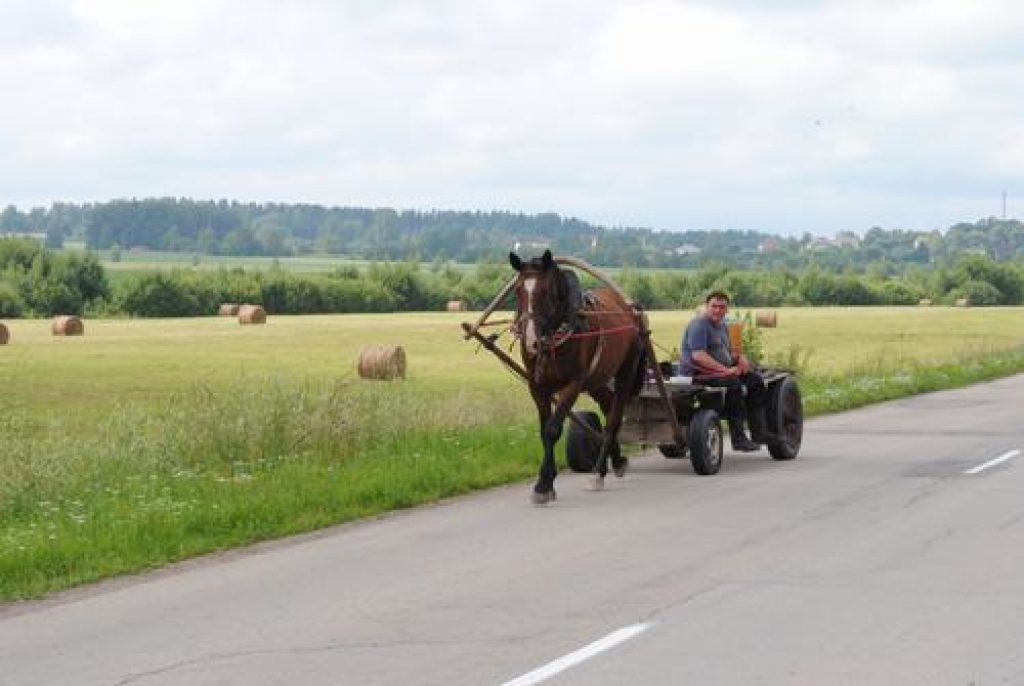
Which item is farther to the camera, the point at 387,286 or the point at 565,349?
the point at 387,286

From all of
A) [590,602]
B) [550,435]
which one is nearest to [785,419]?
[550,435]

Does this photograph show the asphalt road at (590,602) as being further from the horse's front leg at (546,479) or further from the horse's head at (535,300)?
the horse's head at (535,300)

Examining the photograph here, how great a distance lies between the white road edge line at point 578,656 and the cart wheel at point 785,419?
9.24 metres

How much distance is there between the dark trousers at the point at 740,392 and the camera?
16.9m

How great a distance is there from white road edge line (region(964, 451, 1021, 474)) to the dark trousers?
223 centimetres

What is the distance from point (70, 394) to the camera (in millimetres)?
33000

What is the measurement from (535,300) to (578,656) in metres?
6.43

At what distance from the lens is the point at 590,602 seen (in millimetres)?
9109

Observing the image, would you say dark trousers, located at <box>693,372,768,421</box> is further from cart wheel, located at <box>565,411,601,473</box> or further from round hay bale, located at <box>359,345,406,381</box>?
round hay bale, located at <box>359,345,406,381</box>

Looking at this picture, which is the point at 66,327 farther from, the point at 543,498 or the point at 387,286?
the point at 543,498

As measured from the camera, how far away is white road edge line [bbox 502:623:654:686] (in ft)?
23.6

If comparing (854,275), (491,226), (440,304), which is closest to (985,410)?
(440,304)

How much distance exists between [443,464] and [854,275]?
416 ft

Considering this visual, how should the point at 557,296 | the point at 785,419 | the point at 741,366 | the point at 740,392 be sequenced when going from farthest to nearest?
the point at 785,419 < the point at 741,366 < the point at 740,392 < the point at 557,296
